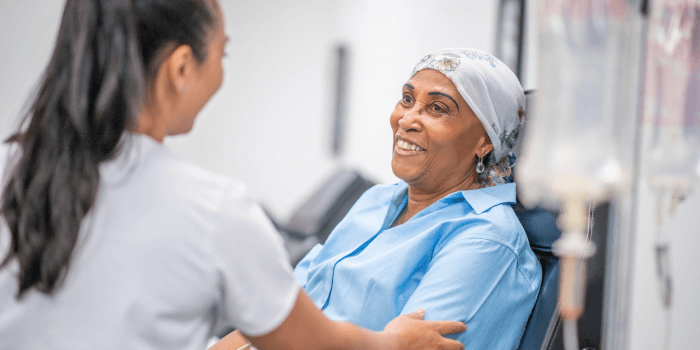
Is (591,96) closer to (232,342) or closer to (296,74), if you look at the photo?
(232,342)

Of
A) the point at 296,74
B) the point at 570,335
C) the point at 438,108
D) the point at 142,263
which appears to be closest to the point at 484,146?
the point at 438,108

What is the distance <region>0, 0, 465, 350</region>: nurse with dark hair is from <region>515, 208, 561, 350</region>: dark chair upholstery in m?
0.75

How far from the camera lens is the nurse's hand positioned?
958 millimetres

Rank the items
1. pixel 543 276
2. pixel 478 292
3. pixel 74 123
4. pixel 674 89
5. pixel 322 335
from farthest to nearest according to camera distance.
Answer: pixel 543 276
pixel 478 292
pixel 674 89
pixel 322 335
pixel 74 123

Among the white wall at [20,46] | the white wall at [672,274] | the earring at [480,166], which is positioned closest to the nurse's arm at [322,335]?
the white wall at [672,274]

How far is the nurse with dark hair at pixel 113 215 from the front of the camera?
607mm

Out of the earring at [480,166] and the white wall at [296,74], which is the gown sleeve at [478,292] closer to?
the earring at [480,166]

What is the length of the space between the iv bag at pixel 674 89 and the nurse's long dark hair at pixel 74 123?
76cm

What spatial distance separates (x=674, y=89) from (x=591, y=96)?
0.14 metres

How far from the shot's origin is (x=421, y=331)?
3.24ft

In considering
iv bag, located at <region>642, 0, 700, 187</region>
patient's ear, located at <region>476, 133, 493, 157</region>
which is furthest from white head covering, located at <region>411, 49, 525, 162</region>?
iv bag, located at <region>642, 0, 700, 187</region>

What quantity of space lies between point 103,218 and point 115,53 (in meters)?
0.20

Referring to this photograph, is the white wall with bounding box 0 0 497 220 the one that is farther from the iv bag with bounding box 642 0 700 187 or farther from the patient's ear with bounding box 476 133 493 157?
the iv bag with bounding box 642 0 700 187

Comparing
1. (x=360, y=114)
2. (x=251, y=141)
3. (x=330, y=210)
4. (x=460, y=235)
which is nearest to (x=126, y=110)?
(x=460, y=235)
